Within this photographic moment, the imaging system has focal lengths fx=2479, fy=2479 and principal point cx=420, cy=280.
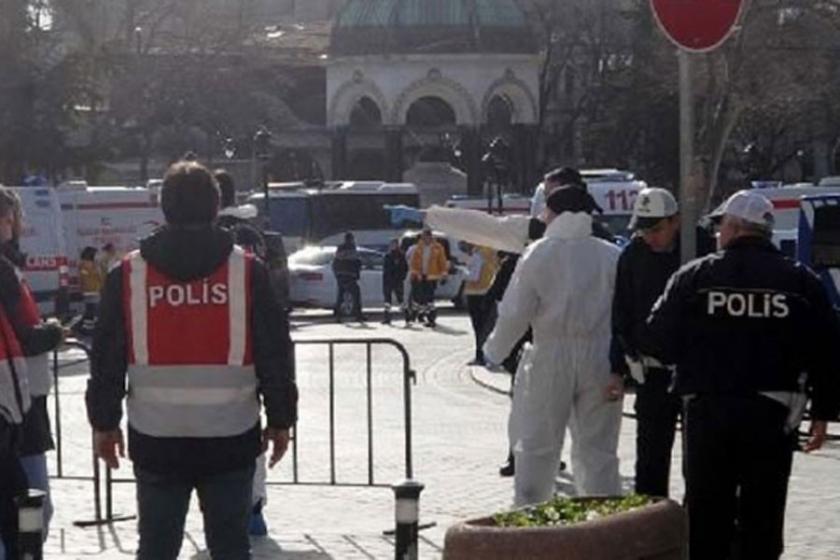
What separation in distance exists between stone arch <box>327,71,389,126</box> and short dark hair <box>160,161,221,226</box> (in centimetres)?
7475

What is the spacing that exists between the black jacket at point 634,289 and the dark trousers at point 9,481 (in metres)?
2.93

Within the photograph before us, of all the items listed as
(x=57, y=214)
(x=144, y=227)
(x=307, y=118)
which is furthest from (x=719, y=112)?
(x=307, y=118)

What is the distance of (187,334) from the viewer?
9023mm

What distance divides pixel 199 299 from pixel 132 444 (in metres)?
0.60

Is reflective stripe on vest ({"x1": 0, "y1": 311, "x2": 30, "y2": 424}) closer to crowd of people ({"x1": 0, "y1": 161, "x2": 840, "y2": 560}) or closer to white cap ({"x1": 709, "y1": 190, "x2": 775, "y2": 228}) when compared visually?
crowd of people ({"x1": 0, "y1": 161, "x2": 840, "y2": 560})

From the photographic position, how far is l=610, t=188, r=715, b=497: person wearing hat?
38.8 ft

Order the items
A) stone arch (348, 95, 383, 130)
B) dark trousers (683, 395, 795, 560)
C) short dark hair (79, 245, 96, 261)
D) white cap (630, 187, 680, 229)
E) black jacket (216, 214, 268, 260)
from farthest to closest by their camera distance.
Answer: stone arch (348, 95, 383, 130)
short dark hair (79, 245, 96, 261)
black jacket (216, 214, 268, 260)
white cap (630, 187, 680, 229)
dark trousers (683, 395, 795, 560)

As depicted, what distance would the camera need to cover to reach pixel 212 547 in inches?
356

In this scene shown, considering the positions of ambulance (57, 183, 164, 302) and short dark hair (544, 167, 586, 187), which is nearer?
short dark hair (544, 167, 586, 187)

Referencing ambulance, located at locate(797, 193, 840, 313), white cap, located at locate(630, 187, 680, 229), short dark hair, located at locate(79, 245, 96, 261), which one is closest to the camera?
white cap, located at locate(630, 187, 680, 229)

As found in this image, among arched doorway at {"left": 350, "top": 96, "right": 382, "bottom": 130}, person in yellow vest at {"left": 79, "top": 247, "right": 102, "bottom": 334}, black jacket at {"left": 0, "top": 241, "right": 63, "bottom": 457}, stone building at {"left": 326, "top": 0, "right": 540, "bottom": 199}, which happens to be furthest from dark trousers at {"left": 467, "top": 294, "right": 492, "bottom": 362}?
arched doorway at {"left": 350, "top": 96, "right": 382, "bottom": 130}

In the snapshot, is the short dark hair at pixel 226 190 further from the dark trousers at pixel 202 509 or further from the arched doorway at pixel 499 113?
the arched doorway at pixel 499 113

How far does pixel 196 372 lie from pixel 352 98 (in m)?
75.8

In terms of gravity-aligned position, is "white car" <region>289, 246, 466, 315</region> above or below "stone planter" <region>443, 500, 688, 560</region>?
below
